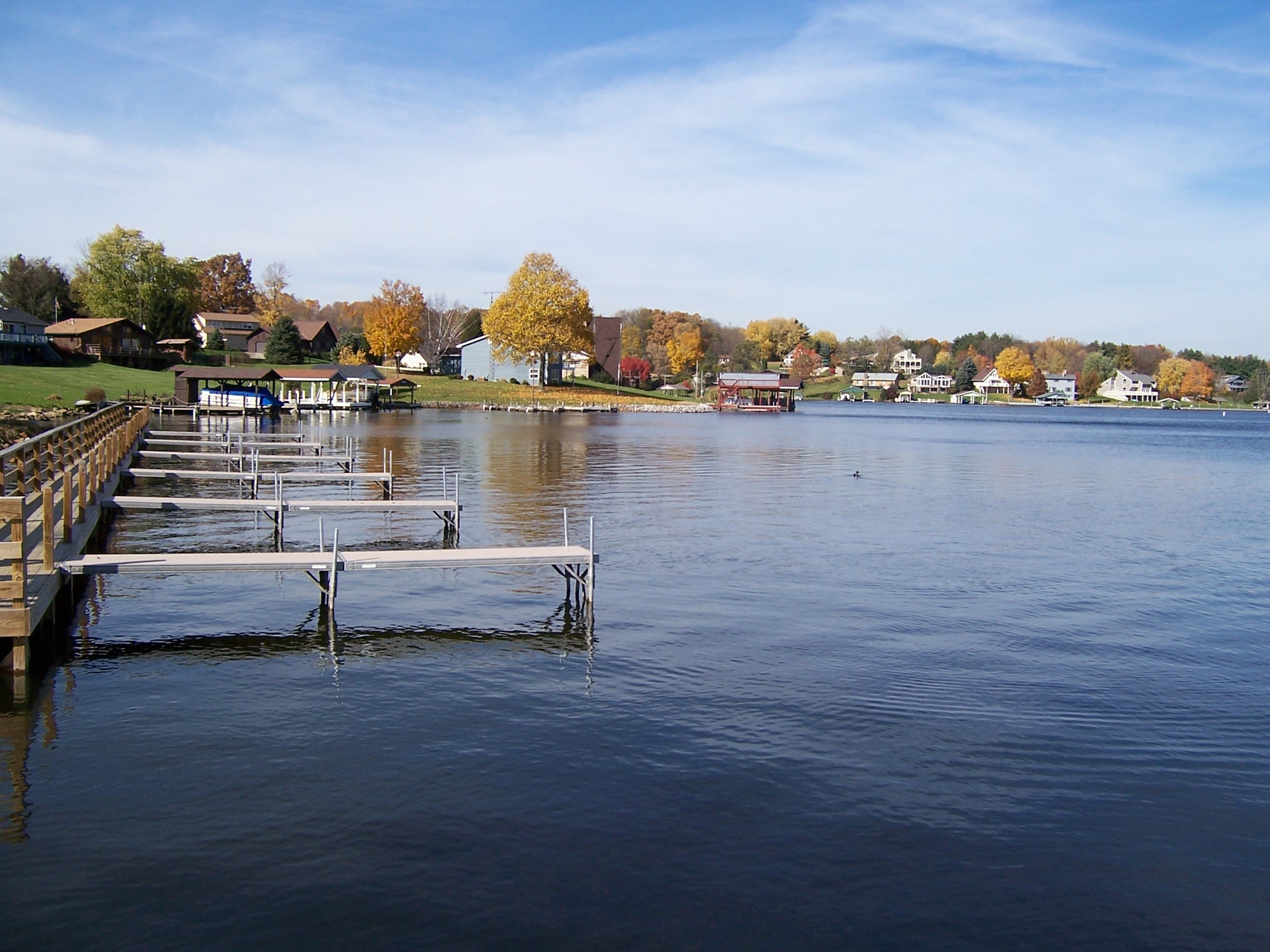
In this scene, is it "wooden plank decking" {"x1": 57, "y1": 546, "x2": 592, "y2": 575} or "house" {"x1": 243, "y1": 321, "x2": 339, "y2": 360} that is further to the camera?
"house" {"x1": 243, "y1": 321, "x2": 339, "y2": 360}

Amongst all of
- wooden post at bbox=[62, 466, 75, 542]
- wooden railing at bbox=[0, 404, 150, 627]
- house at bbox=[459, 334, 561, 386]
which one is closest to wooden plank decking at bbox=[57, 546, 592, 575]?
wooden railing at bbox=[0, 404, 150, 627]

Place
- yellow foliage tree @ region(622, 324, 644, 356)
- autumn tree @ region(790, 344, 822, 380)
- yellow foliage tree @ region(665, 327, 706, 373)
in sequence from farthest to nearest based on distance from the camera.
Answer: autumn tree @ region(790, 344, 822, 380) → yellow foliage tree @ region(622, 324, 644, 356) → yellow foliage tree @ region(665, 327, 706, 373)

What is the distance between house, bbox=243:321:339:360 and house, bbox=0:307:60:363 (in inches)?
1125

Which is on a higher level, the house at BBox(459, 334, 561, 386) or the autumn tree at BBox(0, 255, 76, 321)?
the autumn tree at BBox(0, 255, 76, 321)

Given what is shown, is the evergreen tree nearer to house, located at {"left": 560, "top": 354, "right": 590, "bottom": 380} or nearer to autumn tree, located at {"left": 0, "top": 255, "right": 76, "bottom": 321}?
autumn tree, located at {"left": 0, "top": 255, "right": 76, "bottom": 321}

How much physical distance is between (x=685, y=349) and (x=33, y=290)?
3639 inches

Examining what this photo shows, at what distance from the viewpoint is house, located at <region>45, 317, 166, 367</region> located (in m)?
97.3

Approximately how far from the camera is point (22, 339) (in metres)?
89.2

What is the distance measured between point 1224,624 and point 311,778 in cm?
1651

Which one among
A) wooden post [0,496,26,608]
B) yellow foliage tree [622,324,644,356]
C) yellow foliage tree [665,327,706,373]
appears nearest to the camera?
wooden post [0,496,26,608]

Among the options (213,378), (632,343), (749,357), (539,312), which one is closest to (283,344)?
(539,312)

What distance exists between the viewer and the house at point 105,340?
319 feet

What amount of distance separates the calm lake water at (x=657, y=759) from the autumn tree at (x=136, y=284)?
98146mm

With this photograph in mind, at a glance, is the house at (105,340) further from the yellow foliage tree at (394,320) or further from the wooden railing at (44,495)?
the wooden railing at (44,495)
